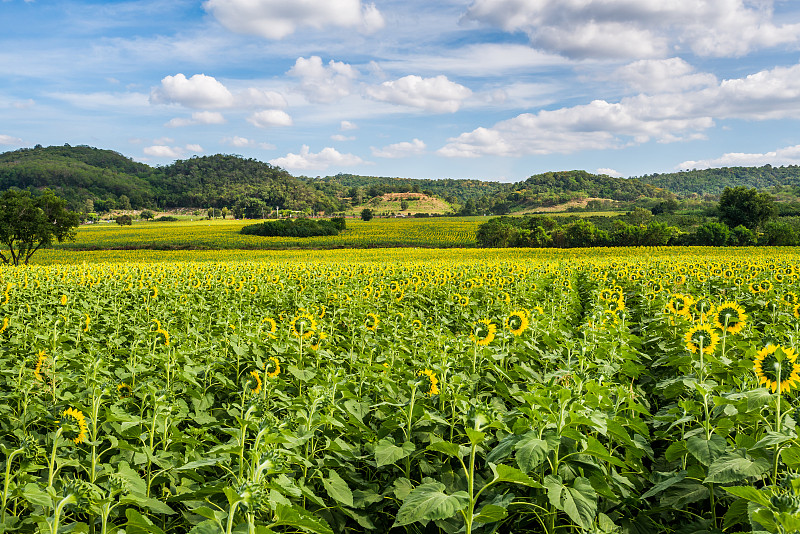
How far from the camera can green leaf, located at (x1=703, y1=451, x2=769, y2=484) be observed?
286 cm

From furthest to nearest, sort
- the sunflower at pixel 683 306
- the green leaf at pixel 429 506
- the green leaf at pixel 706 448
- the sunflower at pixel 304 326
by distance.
Result: the sunflower at pixel 683 306, the sunflower at pixel 304 326, the green leaf at pixel 706 448, the green leaf at pixel 429 506

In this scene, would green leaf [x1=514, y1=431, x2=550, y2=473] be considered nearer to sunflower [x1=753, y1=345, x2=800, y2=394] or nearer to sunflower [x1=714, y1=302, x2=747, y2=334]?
sunflower [x1=753, y1=345, x2=800, y2=394]

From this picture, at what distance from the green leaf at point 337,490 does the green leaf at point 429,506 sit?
0.74m

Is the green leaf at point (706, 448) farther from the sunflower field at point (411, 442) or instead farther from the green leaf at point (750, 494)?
the green leaf at point (750, 494)

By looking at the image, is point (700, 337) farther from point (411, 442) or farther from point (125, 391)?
point (125, 391)

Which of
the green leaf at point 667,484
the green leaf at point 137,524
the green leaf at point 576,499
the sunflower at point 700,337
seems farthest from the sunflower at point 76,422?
the sunflower at point 700,337

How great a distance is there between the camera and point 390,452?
366 cm

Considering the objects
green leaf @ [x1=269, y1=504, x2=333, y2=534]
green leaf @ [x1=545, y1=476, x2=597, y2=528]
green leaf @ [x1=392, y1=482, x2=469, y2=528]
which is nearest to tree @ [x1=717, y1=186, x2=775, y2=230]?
green leaf @ [x1=545, y1=476, x2=597, y2=528]

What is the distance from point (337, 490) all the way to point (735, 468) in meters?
2.55

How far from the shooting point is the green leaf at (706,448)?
125 inches

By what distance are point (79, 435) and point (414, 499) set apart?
3.05 metres

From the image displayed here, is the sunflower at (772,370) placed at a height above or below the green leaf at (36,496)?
above

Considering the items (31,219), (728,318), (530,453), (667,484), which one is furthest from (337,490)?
(31,219)

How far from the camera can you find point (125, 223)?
438 ft
